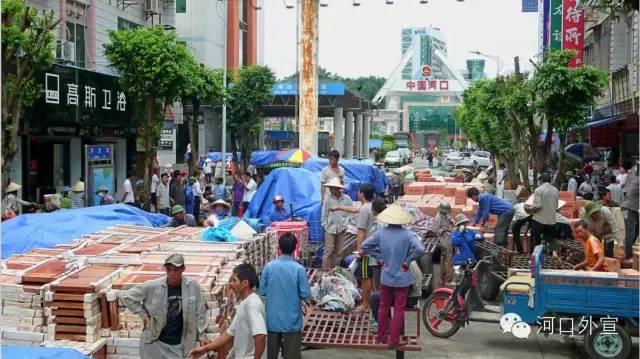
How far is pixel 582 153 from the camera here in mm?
31844

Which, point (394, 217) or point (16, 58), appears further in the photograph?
point (16, 58)

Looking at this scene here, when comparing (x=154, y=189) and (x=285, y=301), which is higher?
(x=154, y=189)

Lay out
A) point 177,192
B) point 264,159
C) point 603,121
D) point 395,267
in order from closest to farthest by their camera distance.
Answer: point 395,267 < point 177,192 < point 603,121 < point 264,159

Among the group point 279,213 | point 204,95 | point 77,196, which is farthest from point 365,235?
point 204,95

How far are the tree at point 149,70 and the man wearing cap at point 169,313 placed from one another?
15.5 meters

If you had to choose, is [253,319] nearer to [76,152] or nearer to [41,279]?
[41,279]

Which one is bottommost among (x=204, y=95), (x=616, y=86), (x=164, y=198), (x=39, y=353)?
(x=39, y=353)

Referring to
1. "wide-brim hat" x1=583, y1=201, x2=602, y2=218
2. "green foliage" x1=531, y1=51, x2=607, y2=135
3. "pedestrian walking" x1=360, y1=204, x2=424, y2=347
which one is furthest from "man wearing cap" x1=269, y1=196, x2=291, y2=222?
"green foliage" x1=531, y1=51, x2=607, y2=135

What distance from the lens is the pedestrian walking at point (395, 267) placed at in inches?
315

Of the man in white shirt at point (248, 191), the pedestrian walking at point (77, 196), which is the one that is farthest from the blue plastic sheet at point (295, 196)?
the pedestrian walking at point (77, 196)

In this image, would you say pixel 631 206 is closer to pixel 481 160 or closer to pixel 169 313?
pixel 169 313

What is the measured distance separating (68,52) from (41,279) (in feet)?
62.9

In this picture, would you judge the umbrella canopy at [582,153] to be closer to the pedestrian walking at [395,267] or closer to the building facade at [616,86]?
the building facade at [616,86]

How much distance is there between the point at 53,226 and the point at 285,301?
605cm
